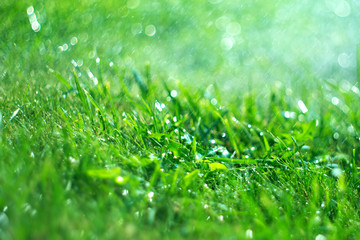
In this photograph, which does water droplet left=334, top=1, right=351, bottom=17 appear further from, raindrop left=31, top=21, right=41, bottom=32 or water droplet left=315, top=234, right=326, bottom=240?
water droplet left=315, top=234, right=326, bottom=240

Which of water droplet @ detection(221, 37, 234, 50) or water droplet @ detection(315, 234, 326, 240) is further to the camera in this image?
water droplet @ detection(221, 37, 234, 50)

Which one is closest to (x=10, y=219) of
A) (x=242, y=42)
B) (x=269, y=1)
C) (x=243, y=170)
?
(x=243, y=170)

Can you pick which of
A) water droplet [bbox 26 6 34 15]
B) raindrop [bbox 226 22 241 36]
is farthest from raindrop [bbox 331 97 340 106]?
water droplet [bbox 26 6 34 15]

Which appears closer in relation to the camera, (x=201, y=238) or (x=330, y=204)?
(x=201, y=238)

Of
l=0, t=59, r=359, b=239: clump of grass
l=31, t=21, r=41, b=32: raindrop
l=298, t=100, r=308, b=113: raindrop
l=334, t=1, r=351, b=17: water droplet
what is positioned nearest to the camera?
l=0, t=59, r=359, b=239: clump of grass

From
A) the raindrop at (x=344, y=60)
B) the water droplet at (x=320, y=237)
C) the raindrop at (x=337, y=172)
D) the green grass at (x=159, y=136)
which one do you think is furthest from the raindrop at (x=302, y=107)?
the raindrop at (x=344, y=60)

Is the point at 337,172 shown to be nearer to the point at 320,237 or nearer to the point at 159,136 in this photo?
Result: the point at 320,237

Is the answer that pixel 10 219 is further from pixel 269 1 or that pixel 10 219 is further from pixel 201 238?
pixel 269 1
